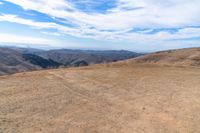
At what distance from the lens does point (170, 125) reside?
1079 cm

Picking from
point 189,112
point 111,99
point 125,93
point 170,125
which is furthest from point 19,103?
point 189,112

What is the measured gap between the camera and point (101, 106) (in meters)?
13.6

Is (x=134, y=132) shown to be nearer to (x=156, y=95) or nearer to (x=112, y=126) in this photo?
(x=112, y=126)

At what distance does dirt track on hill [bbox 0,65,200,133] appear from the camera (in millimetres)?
10445

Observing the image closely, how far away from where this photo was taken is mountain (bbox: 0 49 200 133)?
10.5m

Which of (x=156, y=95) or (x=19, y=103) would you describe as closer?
(x=19, y=103)

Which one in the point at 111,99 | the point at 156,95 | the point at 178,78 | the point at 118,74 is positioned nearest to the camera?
the point at 111,99

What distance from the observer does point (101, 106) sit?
13.6 metres

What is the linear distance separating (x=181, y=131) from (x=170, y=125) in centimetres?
73

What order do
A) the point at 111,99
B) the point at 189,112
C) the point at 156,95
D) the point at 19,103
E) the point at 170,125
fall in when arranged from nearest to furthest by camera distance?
the point at 170,125 < the point at 189,112 < the point at 19,103 < the point at 111,99 < the point at 156,95

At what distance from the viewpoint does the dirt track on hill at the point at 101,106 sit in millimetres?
10445

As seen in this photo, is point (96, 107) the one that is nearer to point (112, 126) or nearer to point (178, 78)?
point (112, 126)

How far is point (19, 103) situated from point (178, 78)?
1416 cm

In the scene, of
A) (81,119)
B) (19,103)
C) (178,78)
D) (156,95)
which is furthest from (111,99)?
(178,78)
